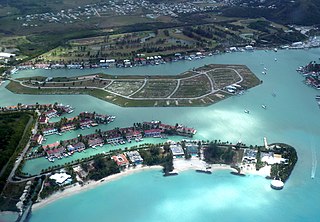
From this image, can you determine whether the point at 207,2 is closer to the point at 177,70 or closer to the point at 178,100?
the point at 177,70

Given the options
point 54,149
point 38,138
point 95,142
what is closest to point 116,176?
point 95,142

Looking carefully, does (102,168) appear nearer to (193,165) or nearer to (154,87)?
(193,165)

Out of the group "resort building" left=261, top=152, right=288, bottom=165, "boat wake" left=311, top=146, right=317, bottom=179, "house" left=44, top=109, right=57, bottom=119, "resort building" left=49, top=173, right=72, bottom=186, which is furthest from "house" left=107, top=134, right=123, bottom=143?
"boat wake" left=311, top=146, right=317, bottom=179

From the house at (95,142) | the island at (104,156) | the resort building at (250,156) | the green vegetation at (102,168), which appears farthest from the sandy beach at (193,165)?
the house at (95,142)

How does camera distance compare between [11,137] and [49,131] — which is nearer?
[11,137]

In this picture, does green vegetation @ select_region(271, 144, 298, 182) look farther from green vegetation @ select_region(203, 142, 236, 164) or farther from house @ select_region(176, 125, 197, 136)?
house @ select_region(176, 125, 197, 136)

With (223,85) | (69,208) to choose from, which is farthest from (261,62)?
(69,208)
